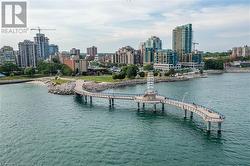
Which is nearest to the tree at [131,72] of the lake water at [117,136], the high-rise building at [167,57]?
the high-rise building at [167,57]

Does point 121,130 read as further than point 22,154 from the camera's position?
Yes

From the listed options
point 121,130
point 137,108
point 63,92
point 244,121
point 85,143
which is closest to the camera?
point 85,143

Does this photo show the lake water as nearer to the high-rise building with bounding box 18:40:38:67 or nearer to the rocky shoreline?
the rocky shoreline

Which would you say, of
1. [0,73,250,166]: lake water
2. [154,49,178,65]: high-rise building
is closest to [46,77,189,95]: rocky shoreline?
[0,73,250,166]: lake water

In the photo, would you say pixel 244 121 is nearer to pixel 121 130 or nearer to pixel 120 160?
pixel 121 130

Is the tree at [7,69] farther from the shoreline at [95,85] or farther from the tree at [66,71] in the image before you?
the shoreline at [95,85]

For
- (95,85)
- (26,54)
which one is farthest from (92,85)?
(26,54)

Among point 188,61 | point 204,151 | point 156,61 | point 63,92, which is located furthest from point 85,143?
point 188,61
